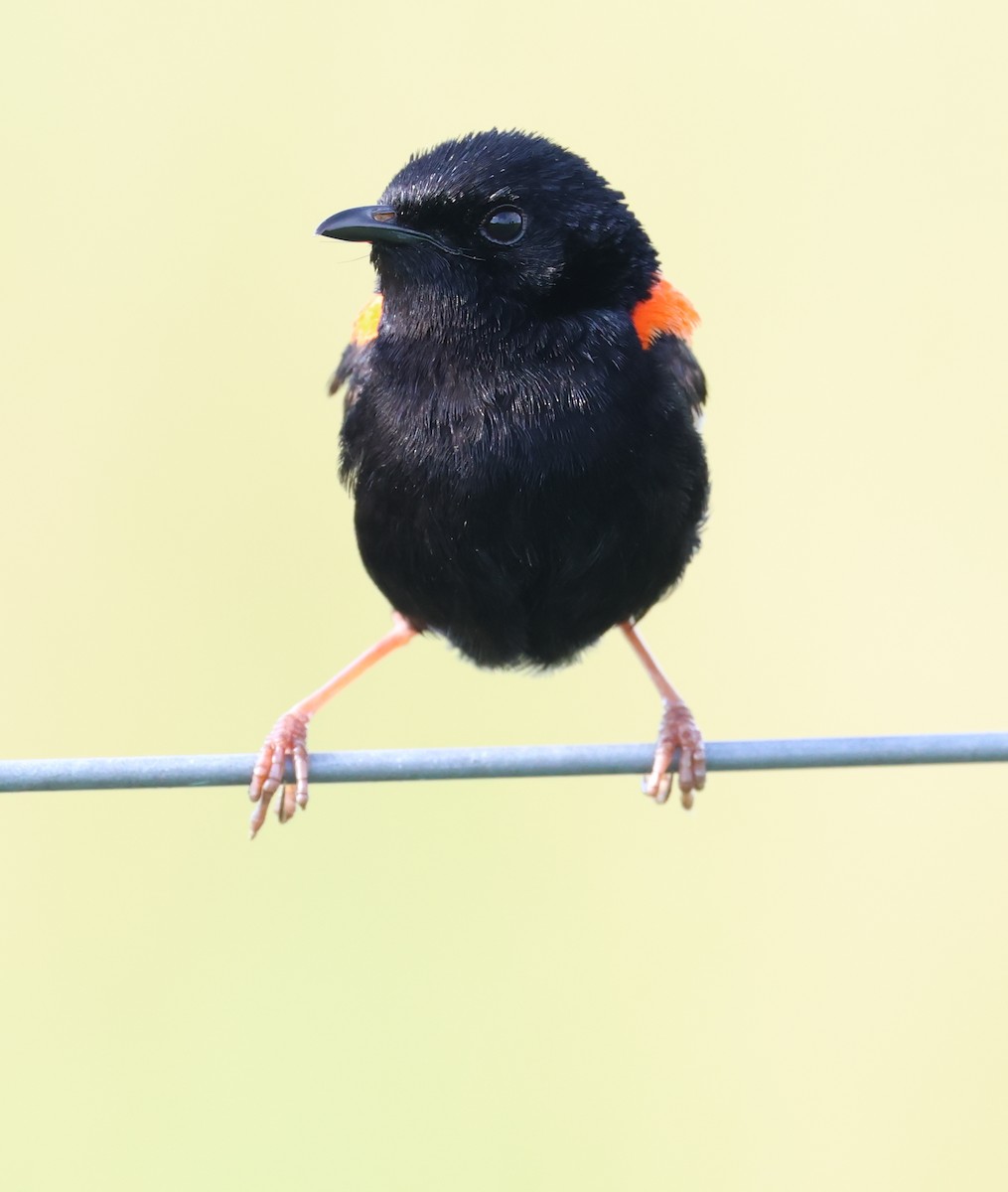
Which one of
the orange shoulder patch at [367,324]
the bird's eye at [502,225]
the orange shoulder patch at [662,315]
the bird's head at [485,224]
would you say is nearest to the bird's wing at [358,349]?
the orange shoulder patch at [367,324]

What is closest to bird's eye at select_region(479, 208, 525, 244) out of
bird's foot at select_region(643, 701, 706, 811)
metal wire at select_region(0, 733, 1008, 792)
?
metal wire at select_region(0, 733, 1008, 792)

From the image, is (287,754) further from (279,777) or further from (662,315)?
(662,315)

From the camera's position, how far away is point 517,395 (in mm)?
4184

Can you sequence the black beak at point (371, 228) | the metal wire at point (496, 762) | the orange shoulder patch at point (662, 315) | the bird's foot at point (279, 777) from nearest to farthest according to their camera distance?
the metal wire at point (496, 762)
the black beak at point (371, 228)
the orange shoulder patch at point (662, 315)
the bird's foot at point (279, 777)

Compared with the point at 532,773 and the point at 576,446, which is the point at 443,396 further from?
the point at 532,773

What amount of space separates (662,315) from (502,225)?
24.1 inches

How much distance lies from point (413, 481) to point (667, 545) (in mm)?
786

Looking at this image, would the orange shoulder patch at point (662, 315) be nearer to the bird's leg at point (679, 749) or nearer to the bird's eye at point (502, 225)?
the bird's eye at point (502, 225)

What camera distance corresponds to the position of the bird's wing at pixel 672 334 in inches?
172

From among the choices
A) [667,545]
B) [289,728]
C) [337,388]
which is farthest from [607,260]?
[289,728]

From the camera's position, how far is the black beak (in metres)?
4.10

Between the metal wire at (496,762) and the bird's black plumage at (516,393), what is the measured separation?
1190mm

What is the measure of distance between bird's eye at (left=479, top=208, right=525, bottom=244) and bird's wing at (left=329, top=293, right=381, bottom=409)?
50 cm

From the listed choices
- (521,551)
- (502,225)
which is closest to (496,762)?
(521,551)
